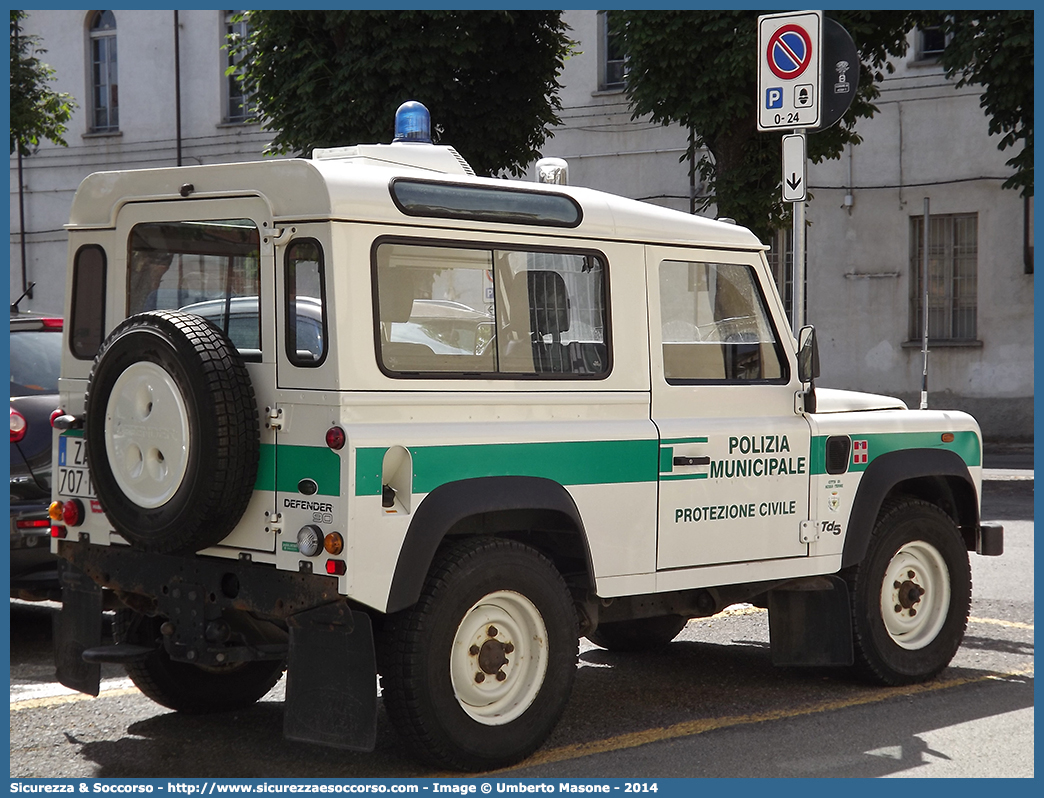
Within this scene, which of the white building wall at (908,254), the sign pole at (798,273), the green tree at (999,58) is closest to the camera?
the sign pole at (798,273)

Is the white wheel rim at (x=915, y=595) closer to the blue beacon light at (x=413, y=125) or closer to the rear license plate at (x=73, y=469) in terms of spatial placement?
the blue beacon light at (x=413, y=125)

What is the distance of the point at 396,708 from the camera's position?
479 cm

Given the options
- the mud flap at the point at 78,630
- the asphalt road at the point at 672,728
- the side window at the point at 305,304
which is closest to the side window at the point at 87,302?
the mud flap at the point at 78,630

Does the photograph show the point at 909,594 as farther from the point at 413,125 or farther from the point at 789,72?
the point at 413,125

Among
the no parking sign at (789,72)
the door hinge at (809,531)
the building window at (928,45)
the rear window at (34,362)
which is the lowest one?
the door hinge at (809,531)

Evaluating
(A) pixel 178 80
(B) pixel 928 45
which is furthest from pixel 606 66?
(A) pixel 178 80

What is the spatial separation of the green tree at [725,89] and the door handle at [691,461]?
33.5 ft

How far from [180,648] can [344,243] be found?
166 cm

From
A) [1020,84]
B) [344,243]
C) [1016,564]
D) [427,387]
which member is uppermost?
[1020,84]

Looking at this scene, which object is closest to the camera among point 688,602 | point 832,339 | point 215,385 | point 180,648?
point 215,385

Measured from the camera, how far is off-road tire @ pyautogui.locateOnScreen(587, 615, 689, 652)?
279 inches

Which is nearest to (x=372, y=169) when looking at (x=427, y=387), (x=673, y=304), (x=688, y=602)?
(x=427, y=387)

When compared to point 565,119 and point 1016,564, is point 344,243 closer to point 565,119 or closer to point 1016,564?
point 1016,564

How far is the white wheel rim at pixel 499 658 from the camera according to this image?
195 inches
